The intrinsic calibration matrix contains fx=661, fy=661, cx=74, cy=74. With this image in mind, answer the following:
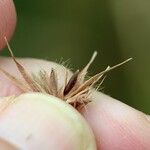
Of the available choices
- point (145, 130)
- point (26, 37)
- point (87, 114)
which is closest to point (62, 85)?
point (87, 114)

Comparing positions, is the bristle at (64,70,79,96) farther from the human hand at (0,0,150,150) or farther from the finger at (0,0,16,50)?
the finger at (0,0,16,50)

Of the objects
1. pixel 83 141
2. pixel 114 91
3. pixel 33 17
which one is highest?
pixel 83 141

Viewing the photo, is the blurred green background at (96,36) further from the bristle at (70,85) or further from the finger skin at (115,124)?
the bristle at (70,85)

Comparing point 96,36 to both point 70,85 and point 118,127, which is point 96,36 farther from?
point 70,85

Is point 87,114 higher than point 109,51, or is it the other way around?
point 87,114

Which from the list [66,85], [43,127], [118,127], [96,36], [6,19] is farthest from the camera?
[96,36]

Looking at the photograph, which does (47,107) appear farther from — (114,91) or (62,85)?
(114,91)

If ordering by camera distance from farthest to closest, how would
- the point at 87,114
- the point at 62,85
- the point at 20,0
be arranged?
the point at 20,0
the point at 87,114
the point at 62,85

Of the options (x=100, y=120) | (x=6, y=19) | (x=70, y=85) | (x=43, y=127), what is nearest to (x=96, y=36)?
(x=6, y=19)
